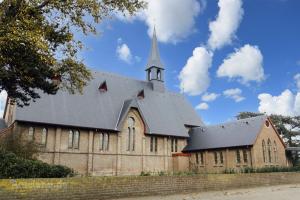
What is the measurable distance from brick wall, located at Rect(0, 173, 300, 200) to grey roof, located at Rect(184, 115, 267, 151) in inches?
509

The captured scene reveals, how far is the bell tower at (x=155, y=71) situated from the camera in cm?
4381

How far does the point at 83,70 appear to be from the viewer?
51.5 ft

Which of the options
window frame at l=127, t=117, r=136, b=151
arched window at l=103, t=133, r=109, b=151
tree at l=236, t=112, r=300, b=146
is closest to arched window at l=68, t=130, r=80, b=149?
arched window at l=103, t=133, r=109, b=151

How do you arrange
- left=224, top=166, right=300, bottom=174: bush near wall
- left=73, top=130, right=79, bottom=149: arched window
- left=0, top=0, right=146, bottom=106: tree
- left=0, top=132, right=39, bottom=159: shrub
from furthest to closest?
left=73, top=130, right=79, bottom=149: arched window
left=224, top=166, right=300, bottom=174: bush near wall
left=0, top=132, right=39, bottom=159: shrub
left=0, top=0, right=146, bottom=106: tree

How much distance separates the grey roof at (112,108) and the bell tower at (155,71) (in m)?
0.90

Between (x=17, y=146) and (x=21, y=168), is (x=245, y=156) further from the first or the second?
(x=21, y=168)

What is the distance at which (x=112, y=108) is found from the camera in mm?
35469

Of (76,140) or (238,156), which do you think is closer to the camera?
(76,140)

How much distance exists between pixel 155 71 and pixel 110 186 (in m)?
30.9

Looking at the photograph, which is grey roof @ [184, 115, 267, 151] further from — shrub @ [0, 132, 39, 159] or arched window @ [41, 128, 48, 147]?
shrub @ [0, 132, 39, 159]

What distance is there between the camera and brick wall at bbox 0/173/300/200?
1184cm

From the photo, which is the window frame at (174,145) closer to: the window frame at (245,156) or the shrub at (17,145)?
the window frame at (245,156)

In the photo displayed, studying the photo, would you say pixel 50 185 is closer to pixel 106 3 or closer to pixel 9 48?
pixel 9 48

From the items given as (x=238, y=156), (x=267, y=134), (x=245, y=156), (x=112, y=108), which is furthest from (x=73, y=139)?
(x=267, y=134)
